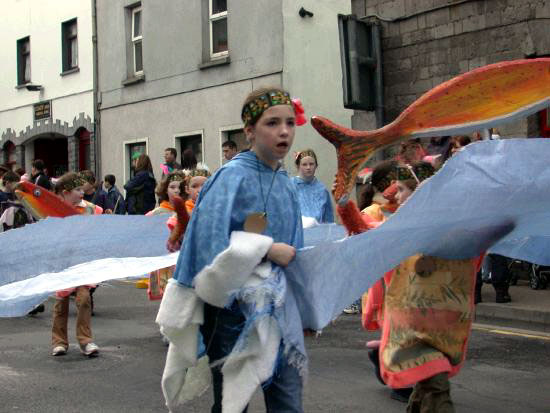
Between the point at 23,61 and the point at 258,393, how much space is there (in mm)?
23532

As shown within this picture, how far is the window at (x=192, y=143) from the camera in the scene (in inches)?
816

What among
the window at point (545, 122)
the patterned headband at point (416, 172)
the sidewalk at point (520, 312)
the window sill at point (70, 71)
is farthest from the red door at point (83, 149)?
the patterned headband at point (416, 172)

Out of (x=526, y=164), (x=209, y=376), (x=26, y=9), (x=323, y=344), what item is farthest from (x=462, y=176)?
(x=26, y=9)

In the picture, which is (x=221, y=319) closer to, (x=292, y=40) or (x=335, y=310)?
(x=335, y=310)

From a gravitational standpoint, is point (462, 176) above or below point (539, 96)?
below

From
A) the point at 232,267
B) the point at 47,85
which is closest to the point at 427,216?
the point at 232,267

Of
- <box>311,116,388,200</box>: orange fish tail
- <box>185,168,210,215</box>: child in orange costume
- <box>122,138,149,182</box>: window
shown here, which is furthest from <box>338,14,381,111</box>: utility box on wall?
<box>311,116,388,200</box>: orange fish tail

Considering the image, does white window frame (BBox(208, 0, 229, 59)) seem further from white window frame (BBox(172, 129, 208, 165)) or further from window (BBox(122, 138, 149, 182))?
window (BBox(122, 138, 149, 182))

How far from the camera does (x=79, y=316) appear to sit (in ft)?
25.3

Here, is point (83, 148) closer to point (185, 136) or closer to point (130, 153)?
point (130, 153)

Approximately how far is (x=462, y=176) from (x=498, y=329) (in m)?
5.94

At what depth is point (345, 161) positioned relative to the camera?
151 inches

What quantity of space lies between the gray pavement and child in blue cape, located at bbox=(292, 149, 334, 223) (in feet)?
4.61

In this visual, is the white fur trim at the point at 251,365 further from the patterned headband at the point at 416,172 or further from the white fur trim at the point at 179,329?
the patterned headband at the point at 416,172
